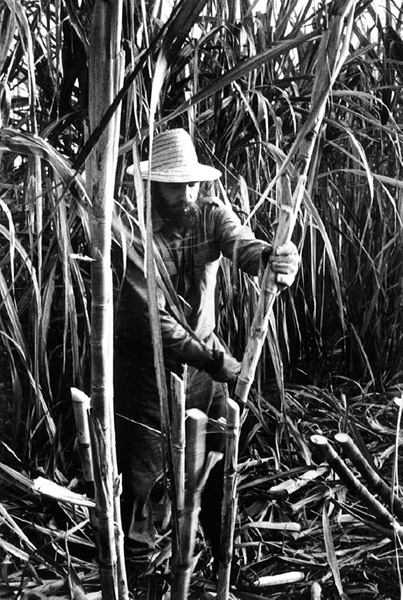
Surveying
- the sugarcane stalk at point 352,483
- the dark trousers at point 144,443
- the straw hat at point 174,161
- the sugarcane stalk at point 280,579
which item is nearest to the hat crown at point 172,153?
the straw hat at point 174,161

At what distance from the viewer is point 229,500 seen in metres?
0.70

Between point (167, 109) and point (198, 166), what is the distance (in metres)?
0.07

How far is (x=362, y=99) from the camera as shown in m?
0.83

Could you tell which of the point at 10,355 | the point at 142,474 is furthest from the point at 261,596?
the point at 10,355

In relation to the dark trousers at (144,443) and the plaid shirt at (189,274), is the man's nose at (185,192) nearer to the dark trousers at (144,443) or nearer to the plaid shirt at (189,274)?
the plaid shirt at (189,274)

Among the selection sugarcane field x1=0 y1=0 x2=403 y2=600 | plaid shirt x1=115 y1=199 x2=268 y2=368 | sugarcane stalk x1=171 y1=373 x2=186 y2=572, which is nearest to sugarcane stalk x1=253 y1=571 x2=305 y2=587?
sugarcane field x1=0 y1=0 x2=403 y2=600

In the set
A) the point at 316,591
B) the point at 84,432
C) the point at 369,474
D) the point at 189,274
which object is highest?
the point at 189,274

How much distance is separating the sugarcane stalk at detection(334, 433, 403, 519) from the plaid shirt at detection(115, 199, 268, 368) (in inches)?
6.6

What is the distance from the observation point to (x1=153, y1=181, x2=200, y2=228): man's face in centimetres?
64

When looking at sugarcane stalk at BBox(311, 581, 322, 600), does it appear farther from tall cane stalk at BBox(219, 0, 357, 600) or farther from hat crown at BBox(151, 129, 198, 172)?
hat crown at BBox(151, 129, 198, 172)

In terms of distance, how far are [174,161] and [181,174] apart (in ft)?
0.04

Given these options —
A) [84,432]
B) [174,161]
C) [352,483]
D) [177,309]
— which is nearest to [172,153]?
[174,161]

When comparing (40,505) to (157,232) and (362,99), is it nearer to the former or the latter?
(157,232)

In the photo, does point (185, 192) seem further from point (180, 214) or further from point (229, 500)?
point (229, 500)
